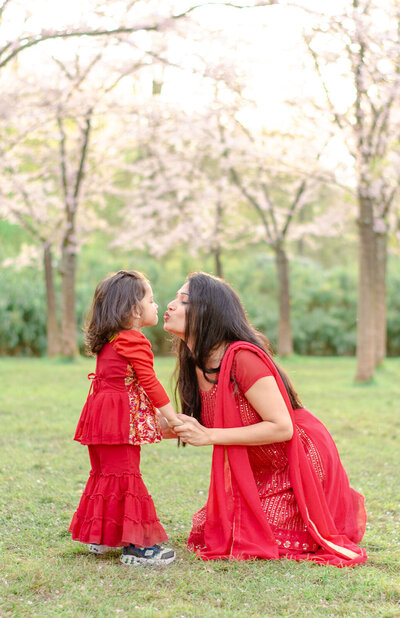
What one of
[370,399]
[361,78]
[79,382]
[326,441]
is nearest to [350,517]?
[326,441]

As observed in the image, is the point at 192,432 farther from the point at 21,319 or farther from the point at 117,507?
the point at 21,319

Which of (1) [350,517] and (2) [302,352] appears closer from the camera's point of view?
(1) [350,517]

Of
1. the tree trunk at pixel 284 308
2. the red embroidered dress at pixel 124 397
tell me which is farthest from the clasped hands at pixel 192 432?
the tree trunk at pixel 284 308

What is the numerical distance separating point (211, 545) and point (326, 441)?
2.34 ft

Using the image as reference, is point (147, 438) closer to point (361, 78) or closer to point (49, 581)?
point (49, 581)

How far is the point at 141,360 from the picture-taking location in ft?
9.59

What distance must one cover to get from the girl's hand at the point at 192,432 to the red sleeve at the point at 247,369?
0.25m

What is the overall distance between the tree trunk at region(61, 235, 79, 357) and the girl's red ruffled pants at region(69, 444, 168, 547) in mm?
10421

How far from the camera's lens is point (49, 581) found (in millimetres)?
2697

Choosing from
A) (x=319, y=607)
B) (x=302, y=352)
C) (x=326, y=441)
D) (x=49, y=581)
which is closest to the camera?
(x=319, y=607)

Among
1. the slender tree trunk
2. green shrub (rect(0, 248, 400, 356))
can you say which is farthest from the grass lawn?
the slender tree trunk

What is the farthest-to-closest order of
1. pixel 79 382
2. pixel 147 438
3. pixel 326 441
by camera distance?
pixel 79 382, pixel 326 441, pixel 147 438

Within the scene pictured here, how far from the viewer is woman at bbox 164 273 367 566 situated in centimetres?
295

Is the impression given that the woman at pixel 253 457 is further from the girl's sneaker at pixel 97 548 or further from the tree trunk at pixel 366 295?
the tree trunk at pixel 366 295
